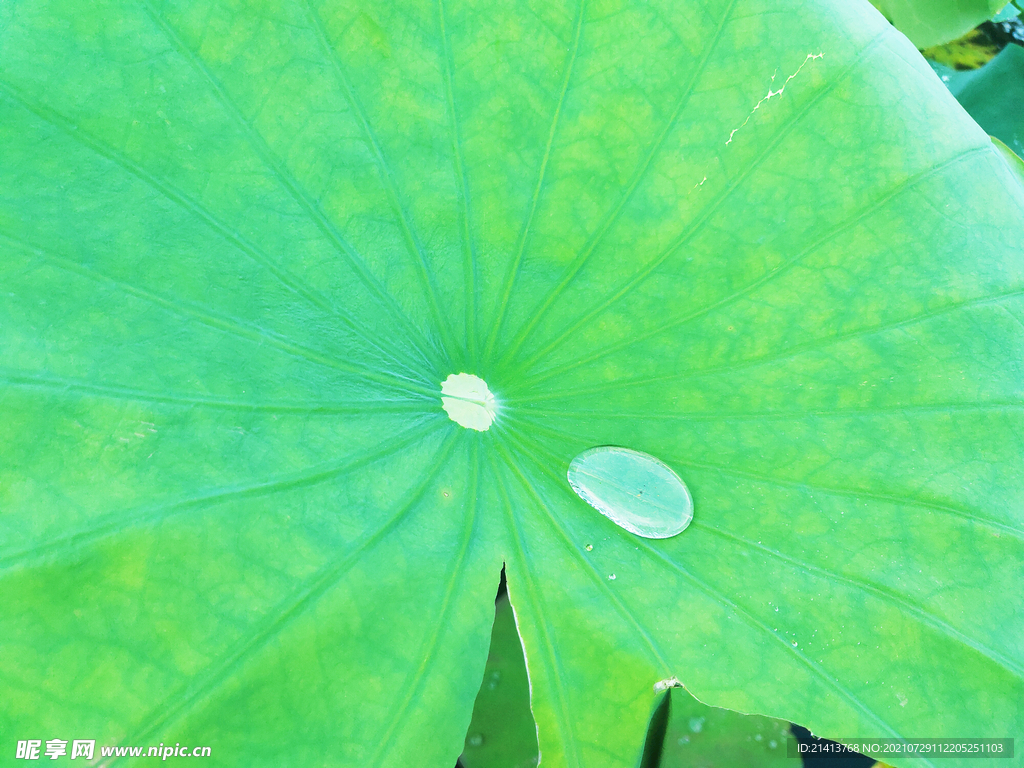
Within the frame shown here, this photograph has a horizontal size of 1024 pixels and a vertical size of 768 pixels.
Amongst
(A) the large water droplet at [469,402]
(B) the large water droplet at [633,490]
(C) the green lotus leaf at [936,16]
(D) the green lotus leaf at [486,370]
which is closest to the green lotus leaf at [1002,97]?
(C) the green lotus leaf at [936,16]

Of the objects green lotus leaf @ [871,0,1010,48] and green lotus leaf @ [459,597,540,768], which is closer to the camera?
green lotus leaf @ [459,597,540,768]

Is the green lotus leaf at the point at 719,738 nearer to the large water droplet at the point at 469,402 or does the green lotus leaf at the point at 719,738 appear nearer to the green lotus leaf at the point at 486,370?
the green lotus leaf at the point at 486,370

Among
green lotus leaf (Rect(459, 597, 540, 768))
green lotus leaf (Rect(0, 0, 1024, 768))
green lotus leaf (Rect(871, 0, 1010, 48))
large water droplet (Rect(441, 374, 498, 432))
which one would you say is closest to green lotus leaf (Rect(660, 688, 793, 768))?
green lotus leaf (Rect(459, 597, 540, 768))

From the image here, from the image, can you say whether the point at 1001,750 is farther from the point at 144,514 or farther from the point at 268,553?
the point at 144,514

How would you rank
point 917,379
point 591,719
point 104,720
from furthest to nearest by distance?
point 917,379, point 591,719, point 104,720

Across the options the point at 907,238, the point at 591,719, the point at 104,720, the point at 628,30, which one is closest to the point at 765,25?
the point at 628,30

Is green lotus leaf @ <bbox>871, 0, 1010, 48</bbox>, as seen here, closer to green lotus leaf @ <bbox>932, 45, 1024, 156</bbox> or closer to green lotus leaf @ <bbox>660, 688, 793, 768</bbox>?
green lotus leaf @ <bbox>932, 45, 1024, 156</bbox>

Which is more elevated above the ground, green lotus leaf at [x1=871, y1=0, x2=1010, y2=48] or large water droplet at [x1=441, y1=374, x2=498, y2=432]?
green lotus leaf at [x1=871, y1=0, x2=1010, y2=48]
